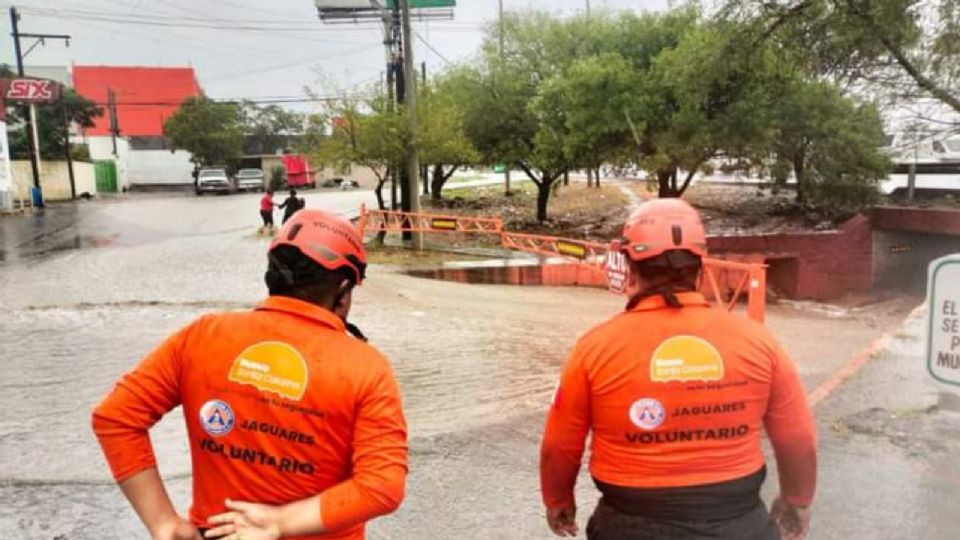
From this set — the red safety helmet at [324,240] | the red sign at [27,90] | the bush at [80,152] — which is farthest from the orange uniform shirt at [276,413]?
the bush at [80,152]

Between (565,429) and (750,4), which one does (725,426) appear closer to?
(565,429)

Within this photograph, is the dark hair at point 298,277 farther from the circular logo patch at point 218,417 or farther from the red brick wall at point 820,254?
the red brick wall at point 820,254

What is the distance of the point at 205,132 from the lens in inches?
2041

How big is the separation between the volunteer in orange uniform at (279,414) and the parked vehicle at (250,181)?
148 ft

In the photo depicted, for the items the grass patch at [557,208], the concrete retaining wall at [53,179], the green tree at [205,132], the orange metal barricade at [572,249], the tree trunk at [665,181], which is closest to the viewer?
the orange metal barricade at [572,249]

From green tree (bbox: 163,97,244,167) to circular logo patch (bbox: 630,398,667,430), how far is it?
53360 mm

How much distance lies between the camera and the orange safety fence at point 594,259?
856 centimetres

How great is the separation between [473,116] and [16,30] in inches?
903

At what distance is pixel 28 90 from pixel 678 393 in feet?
112

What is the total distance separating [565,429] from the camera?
6.92ft

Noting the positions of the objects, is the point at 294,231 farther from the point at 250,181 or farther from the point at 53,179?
the point at 250,181

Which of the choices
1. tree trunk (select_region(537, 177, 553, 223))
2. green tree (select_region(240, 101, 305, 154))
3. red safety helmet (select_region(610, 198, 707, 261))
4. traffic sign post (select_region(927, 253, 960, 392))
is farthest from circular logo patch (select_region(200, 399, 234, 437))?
green tree (select_region(240, 101, 305, 154))

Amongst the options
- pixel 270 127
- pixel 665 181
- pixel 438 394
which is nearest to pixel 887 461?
pixel 438 394

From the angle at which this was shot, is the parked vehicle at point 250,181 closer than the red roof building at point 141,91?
Yes
